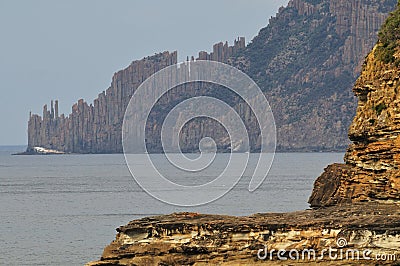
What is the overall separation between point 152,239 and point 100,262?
79.6 inches

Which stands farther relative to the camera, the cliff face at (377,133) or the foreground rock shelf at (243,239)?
the cliff face at (377,133)

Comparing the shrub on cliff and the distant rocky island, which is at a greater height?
the shrub on cliff

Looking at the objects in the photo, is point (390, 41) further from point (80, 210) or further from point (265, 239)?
point (80, 210)

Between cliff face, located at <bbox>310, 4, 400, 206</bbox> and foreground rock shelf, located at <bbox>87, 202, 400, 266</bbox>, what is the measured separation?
8.20m

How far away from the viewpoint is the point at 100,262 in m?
29.9

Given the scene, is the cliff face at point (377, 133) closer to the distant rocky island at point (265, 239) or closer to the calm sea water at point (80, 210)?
the distant rocky island at point (265, 239)

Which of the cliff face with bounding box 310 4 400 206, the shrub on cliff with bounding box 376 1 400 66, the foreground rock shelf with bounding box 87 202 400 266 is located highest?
the shrub on cliff with bounding box 376 1 400 66

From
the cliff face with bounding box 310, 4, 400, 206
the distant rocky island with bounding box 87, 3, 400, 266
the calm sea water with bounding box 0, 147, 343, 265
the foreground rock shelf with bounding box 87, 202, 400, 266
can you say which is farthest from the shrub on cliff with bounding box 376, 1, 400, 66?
the calm sea water with bounding box 0, 147, 343, 265

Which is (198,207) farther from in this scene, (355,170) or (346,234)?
(346,234)

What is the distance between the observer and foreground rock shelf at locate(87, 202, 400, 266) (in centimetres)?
2845

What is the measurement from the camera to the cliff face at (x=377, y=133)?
125 ft

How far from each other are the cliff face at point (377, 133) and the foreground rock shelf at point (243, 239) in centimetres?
820

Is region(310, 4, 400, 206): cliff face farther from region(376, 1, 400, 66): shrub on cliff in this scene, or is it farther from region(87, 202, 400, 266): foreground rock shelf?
region(87, 202, 400, 266): foreground rock shelf

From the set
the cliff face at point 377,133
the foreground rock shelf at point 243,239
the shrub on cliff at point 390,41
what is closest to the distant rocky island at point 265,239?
the foreground rock shelf at point 243,239
